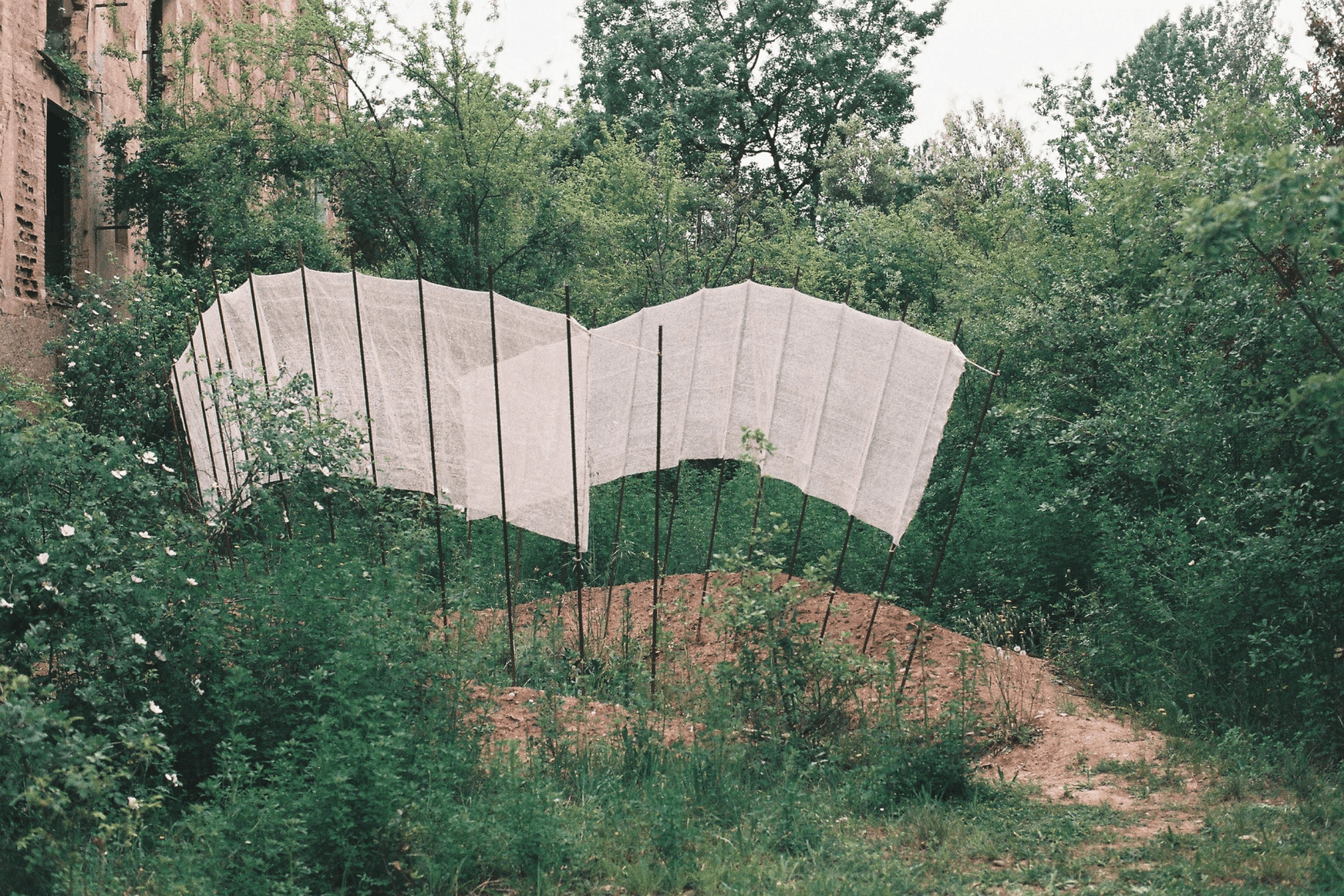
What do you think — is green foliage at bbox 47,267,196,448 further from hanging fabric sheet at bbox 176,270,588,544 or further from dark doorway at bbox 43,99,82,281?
hanging fabric sheet at bbox 176,270,588,544

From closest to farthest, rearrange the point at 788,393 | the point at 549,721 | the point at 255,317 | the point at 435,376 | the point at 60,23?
the point at 549,721 → the point at 255,317 → the point at 788,393 → the point at 435,376 → the point at 60,23

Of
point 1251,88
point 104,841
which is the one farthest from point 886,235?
point 1251,88

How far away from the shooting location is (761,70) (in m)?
23.0

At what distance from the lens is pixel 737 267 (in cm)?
1401

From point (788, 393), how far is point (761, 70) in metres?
18.3

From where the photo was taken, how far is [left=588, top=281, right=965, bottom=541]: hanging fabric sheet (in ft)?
20.2

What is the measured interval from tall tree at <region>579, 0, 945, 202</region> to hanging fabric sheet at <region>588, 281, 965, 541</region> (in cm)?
1598

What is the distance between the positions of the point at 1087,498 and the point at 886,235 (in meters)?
7.10

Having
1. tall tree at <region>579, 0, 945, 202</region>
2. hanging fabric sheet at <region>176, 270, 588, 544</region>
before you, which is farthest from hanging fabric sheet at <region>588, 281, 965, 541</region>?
tall tree at <region>579, 0, 945, 202</region>

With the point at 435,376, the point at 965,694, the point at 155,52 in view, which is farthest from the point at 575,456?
the point at 155,52

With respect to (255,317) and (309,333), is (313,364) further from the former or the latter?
(255,317)

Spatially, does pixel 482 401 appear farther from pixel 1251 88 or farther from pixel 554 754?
pixel 1251 88

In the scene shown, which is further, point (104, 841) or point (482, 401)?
point (482, 401)

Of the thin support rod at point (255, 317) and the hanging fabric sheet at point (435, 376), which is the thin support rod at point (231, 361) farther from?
the thin support rod at point (255, 317)
